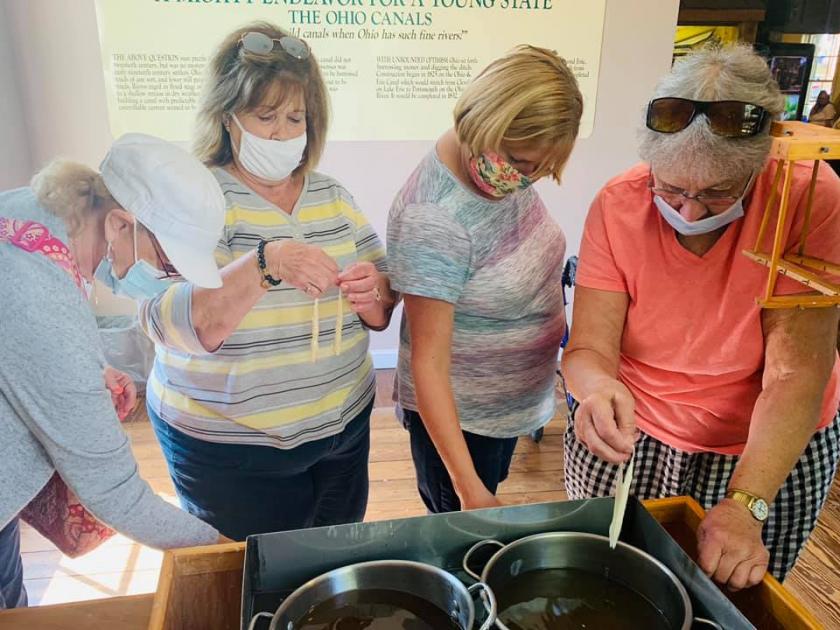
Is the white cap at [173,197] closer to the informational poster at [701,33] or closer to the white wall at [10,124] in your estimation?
the white wall at [10,124]

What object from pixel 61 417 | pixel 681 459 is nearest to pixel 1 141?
pixel 61 417

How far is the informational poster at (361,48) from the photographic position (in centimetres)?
114

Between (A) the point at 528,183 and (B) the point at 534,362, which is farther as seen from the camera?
(B) the point at 534,362

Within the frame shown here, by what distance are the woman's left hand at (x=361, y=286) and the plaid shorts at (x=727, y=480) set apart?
0.46 m

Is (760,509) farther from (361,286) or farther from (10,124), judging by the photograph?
(10,124)

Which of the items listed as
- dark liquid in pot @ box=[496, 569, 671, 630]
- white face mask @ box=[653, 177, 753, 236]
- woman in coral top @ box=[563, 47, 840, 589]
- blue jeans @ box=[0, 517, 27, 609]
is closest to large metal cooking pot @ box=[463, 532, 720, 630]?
dark liquid in pot @ box=[496, 569, 671, 630]

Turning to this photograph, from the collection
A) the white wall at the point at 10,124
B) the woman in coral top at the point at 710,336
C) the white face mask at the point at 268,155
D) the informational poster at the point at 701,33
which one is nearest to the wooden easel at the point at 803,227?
the woman in coral top at the point at 710,336

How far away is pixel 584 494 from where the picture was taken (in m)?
1.20

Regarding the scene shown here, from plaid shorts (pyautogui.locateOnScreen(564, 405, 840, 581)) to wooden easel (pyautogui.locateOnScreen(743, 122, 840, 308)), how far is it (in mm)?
315

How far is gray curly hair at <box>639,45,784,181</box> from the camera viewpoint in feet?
2.92

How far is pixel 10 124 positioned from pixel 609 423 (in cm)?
116

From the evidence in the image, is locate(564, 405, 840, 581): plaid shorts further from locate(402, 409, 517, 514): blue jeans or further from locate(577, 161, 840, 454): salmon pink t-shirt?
locate(402, 409, 517, 514): blue jeans

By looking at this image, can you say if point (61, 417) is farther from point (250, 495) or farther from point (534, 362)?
point (534, 362)

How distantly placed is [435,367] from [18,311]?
55cm
